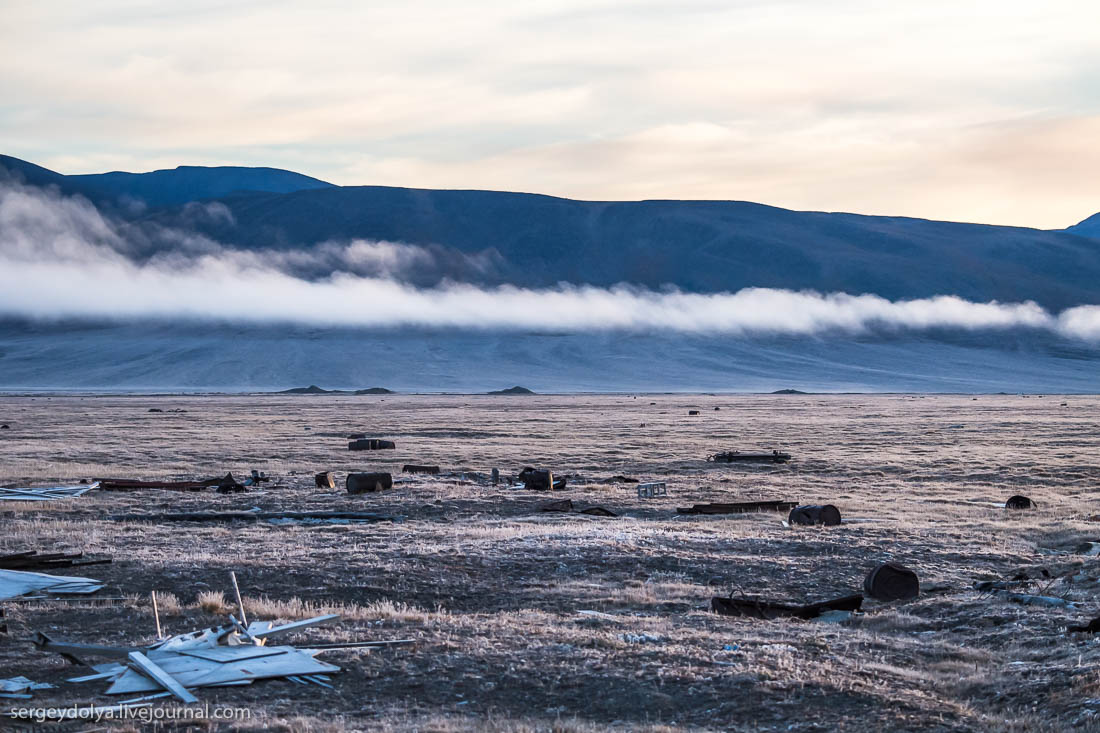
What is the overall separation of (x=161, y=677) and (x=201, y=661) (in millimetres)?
603

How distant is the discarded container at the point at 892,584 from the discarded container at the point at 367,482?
45.5 feet

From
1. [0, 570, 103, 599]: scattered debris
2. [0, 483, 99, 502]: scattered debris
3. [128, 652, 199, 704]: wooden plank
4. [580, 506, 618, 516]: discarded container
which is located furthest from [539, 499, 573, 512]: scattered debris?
[128, 652, 199, 704]: wooden plank

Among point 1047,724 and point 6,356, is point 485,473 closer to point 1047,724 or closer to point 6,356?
point 1047,724

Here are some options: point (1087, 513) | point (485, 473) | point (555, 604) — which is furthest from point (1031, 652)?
point (485, 473)

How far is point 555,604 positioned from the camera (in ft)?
43.1

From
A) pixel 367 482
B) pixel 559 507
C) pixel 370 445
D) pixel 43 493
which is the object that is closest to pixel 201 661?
pixel 559 507

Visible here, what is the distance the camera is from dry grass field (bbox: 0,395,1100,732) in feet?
29.3

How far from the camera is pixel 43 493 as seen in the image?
24281mm

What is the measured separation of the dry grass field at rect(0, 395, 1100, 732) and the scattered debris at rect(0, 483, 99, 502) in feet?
3.49

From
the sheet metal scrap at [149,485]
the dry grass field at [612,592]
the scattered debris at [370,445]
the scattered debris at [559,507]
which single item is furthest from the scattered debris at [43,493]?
the scattered debris at [370,445]

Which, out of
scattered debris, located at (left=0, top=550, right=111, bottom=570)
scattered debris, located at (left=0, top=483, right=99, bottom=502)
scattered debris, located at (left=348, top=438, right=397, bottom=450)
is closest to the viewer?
scattered debris, located at (left=0, top=550, right=111, bottom=570)

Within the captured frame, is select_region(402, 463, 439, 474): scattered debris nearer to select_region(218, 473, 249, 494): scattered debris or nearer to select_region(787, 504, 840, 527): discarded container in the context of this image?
select_region(218, 473, 249, 494): scattered debris

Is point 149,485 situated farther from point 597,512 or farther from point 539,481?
point 597,512

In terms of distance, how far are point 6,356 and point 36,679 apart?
183184 millimetres
